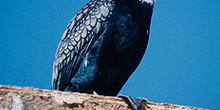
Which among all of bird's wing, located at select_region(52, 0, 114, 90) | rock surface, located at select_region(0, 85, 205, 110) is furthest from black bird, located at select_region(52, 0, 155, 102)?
rock surface, located at select_region(0, 85, 205, 110)

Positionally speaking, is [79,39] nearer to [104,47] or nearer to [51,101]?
[104,47]

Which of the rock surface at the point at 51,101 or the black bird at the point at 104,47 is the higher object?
the black bird at the point at 104,47

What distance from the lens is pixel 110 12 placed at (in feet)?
7.78

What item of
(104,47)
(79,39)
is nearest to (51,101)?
(104,47)

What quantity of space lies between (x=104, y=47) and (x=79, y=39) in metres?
0.28

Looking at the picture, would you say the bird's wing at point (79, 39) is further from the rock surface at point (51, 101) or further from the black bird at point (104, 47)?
the rock surface at point (51, 101)

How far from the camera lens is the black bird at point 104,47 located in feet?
7.61

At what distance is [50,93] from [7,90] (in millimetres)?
194

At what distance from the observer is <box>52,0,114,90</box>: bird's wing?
240 centimetres

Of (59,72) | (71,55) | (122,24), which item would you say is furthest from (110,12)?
(59,72)

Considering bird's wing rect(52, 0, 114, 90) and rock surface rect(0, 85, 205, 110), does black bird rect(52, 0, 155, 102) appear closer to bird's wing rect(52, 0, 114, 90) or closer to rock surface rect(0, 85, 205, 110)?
bird's wing rect(52, 0, 114, 90)

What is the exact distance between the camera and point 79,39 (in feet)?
8.16

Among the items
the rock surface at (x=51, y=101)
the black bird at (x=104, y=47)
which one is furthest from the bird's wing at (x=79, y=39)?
the rock surface at (x=51, y=101)

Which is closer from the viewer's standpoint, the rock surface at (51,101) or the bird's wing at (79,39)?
the rock surface at (51,101)
